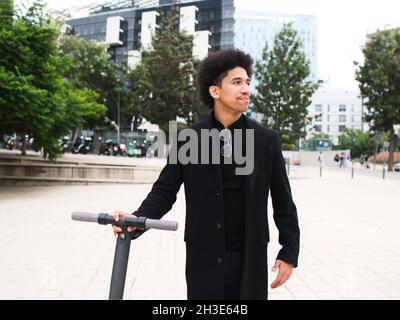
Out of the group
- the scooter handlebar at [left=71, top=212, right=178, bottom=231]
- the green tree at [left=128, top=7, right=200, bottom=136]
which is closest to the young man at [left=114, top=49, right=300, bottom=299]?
the scooter handlebar at [left=71, top=212, right=178, bottom=231]

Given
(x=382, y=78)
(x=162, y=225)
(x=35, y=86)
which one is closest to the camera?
(x=162, y=225)

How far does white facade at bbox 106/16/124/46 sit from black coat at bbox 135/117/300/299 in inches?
3080

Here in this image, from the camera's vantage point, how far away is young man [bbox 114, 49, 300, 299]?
6.17 feet

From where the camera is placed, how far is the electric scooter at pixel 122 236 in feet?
4.86

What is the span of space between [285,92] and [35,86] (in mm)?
15187

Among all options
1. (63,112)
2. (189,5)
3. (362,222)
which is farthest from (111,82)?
(189,5)

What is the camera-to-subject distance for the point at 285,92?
890 inches

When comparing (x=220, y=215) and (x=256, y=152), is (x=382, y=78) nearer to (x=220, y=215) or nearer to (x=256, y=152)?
(x=256, y=152)

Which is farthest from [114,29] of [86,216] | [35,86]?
[86,216]

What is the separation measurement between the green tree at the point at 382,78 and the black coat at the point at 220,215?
26.3m

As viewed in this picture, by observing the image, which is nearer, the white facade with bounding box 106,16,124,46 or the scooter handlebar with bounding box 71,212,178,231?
the scooter handlebar with bounding box 71,212,178,231

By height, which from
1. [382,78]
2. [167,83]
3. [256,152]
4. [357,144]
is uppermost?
[167,83]

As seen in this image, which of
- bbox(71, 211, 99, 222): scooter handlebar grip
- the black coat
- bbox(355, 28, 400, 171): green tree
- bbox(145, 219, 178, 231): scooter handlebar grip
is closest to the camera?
bbox(145, 219, 178, 231): scooter handlebar grip

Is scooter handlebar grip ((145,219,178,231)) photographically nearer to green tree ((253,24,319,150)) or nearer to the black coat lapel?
the black coat lapel
